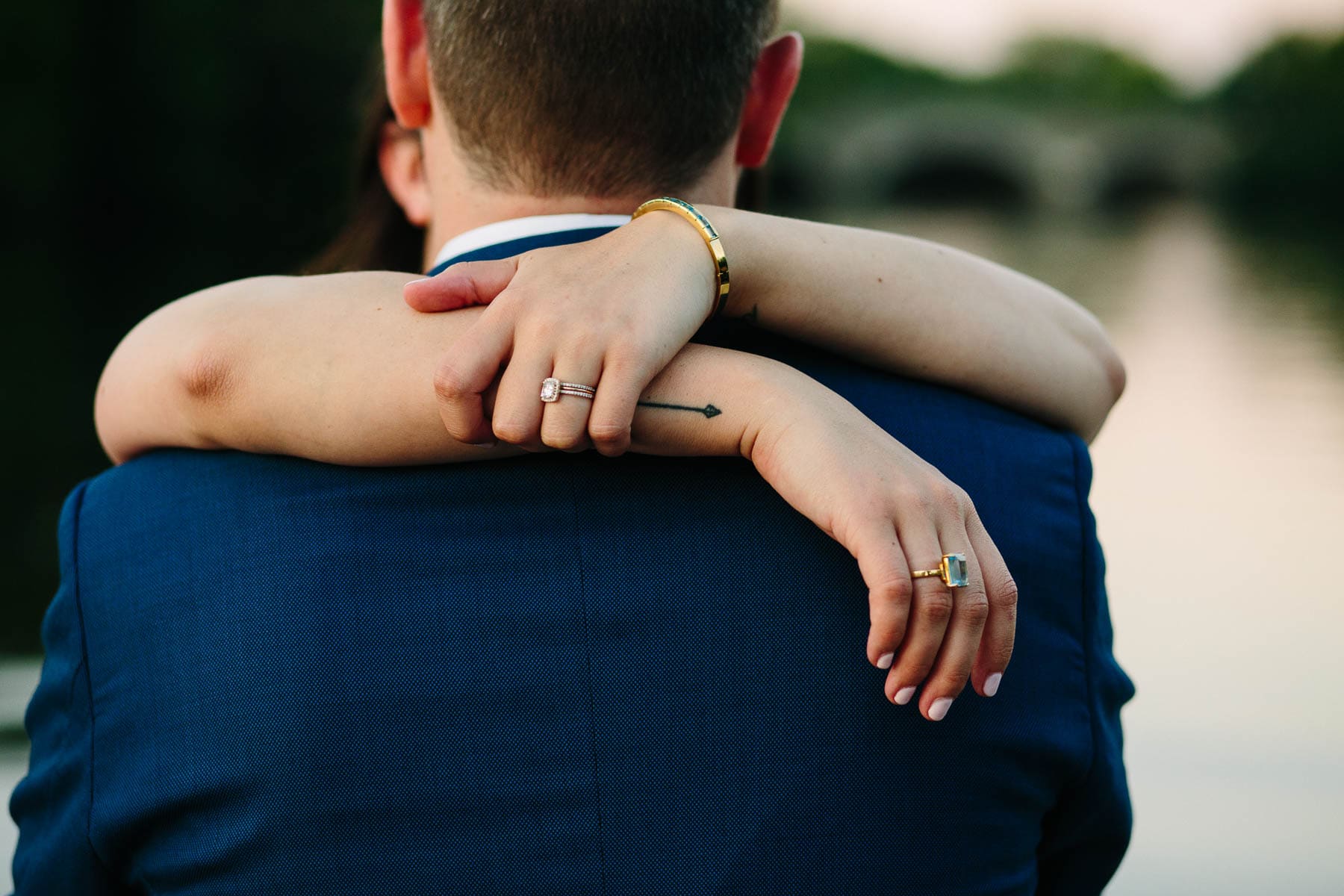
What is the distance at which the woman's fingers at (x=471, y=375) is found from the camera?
38.6 inches

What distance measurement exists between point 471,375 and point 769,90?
0.55 meters

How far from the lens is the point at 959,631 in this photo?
100cm

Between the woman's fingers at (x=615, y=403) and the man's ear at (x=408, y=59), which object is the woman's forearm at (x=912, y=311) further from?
the man's ear at (x=408, y=59)

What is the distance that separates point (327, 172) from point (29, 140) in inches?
185

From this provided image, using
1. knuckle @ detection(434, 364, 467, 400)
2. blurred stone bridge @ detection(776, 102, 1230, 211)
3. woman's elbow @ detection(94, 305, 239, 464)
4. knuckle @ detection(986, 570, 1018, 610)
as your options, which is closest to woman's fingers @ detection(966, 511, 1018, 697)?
knuckle @ detection(986, 570, 1018, 610)

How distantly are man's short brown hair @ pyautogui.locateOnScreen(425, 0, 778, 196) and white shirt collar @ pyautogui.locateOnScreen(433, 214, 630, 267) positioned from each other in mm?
25

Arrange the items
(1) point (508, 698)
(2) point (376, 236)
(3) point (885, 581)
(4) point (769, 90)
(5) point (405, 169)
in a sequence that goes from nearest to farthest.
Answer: (3) point (885, 581), (1) point (508, 698), (4) point (769, 90), (5) point (405, 169), (2) point (376, 236)

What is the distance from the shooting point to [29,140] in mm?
19438

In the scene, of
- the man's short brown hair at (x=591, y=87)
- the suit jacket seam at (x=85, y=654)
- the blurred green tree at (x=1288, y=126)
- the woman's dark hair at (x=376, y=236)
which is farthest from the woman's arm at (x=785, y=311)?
the blurred green tree at (x=1288, y=126)

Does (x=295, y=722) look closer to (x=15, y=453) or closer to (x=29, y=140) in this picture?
(x=15, y=453)

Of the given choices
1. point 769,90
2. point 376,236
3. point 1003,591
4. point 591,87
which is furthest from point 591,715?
point 376,236

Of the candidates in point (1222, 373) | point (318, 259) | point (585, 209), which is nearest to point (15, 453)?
point (318, 259)

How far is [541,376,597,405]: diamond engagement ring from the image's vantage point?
3.19 ft

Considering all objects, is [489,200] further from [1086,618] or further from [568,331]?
[1086,618]
